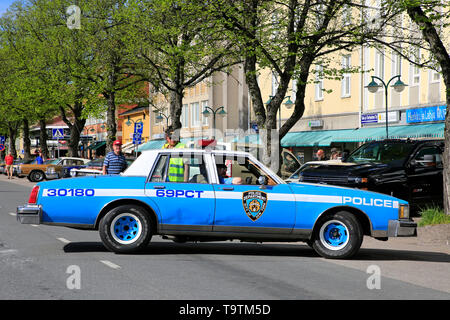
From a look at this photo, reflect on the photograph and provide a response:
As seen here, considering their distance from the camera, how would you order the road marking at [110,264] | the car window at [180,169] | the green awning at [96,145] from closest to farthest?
1. the road marking at [110,264]
2. the car window at [180,169]
3. the green awning at [96,145]

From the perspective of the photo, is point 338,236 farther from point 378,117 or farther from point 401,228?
point 378,117

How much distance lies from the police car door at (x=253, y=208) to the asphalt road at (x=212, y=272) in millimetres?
479

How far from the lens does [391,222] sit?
406 inches

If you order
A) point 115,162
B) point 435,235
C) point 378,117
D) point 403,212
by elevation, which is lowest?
point 435,235

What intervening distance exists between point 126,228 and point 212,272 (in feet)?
6.63

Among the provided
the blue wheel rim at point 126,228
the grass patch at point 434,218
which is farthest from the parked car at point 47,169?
the blue wheel rim at point 126,228

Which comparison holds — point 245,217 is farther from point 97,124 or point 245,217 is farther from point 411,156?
point 97,124

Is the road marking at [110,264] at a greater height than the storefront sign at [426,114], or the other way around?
the storefront sign at [426,114]

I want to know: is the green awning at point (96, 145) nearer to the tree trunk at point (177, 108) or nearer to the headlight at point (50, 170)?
the headlight at point (50, 170)

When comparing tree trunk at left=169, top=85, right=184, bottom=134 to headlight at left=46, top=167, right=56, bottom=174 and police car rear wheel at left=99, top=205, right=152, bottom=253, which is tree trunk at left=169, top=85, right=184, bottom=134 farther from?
police car rear wheel at left=99, top=205, right=152, bottom=253

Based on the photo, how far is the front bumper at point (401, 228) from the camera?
10273 millimetres

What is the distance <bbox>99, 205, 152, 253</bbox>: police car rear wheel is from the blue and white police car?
1 cm

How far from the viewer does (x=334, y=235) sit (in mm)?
10406

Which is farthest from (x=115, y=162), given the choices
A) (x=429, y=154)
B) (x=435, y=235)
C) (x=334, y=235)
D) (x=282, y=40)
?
(x=429, y=154)
